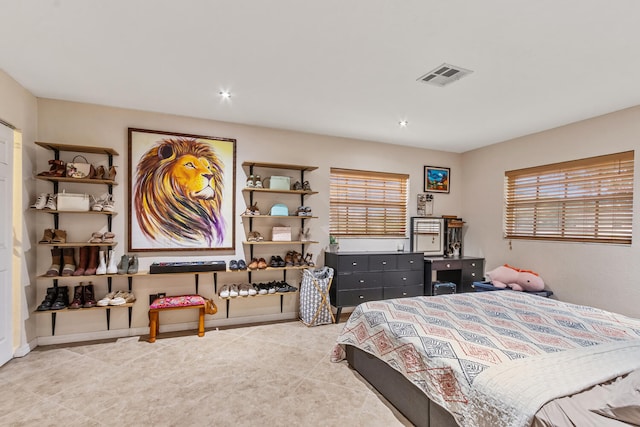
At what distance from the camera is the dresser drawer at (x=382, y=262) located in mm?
4332

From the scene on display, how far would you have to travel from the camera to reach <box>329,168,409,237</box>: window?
4.77 metres

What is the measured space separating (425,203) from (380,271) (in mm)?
1609

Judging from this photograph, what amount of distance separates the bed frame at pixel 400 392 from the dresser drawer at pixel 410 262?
190 centimetres

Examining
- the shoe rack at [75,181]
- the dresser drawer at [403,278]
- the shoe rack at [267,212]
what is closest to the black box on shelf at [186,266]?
the shoe rack at [267,212]

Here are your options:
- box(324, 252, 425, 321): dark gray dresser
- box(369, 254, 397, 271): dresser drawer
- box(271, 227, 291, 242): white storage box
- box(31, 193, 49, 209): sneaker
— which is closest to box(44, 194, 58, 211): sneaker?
box(31, 193, 49, 209): sneaker

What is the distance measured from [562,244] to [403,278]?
200cm

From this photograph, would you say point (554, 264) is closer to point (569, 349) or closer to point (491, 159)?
point (491, 159)

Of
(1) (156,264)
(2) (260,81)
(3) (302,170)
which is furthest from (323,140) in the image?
(1) (156,264)

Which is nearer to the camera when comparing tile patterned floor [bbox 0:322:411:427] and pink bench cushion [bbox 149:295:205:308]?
tile patterned floor [bbox 0:322:411:427]

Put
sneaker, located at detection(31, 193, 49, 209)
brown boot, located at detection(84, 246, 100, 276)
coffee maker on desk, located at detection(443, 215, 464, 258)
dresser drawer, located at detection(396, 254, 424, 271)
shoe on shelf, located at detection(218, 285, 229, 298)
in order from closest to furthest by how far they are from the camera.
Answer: sneaker, located at detection(31, 193, 49, 209) → brown boot, located at detection(84, 246, 100, 276) → shoe on shelf, located at detection(218, 285, 229, 298) → dresser drawer, located at detection(396, 254, 424, 271) → coffee maker on desk, located at detection(443, 215, 464, 258)

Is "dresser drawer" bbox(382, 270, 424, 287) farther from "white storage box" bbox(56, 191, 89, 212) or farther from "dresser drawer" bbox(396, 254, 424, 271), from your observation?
"white storage box" bbox(56, 191, 89, 212)

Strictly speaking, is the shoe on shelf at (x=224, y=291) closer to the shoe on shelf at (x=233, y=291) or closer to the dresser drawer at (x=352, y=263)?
the shoe on shelf at (x=233, y=291)

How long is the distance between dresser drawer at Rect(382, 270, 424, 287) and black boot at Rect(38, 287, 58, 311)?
12.4 feet

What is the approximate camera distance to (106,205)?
11.3 ft
